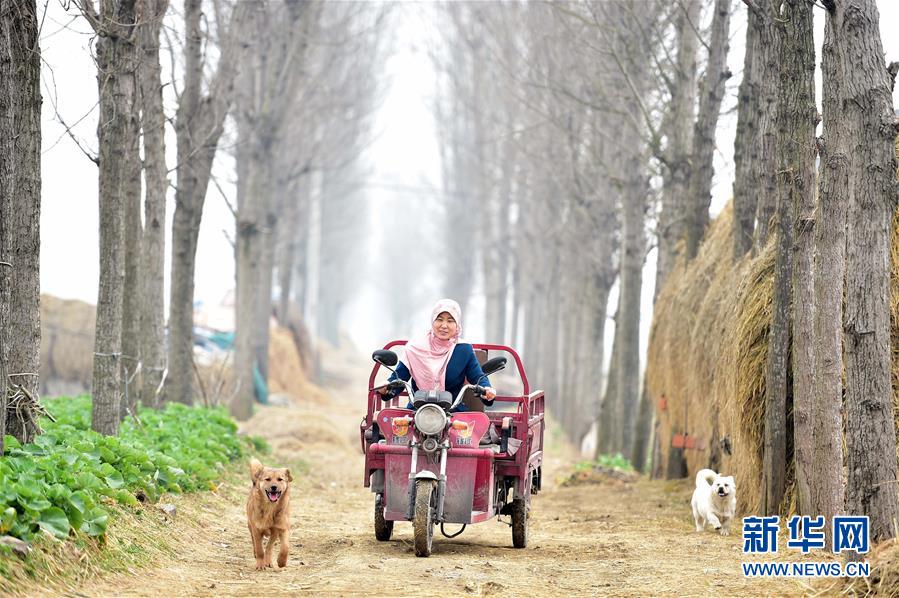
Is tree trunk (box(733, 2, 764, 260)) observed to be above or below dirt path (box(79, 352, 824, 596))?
above

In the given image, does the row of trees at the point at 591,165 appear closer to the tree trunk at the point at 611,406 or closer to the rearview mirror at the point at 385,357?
the tree trunk at the point at 611,406

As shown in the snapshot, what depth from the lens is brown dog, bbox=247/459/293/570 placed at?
782cm

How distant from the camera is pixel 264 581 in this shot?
7.49 meters

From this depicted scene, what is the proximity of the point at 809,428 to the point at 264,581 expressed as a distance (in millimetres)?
4629

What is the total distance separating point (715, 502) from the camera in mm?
10648

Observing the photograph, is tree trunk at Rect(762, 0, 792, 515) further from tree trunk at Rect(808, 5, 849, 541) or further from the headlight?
the headlight

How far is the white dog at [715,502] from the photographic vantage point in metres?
10.4

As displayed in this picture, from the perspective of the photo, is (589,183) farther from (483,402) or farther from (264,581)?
(264,581)

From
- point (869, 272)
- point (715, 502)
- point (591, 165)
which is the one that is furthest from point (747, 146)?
point (591, 165)

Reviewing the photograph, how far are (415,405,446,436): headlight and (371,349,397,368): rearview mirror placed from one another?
54 centimetres

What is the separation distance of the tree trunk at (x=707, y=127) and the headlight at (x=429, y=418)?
7707 mm

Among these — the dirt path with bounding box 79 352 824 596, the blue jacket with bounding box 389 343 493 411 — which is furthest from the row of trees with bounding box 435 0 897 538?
the blue jacket with bounding box 389 343 493 411

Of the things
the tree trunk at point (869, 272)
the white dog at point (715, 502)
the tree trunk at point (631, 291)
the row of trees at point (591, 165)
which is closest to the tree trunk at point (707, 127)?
the row of trees at point (591, 165)

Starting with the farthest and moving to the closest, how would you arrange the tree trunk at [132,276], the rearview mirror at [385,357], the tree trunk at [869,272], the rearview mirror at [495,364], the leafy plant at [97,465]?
the tree trunk at [132,276] < the rearview mirror at [495,364] < the rearview mirror at [385,357] < the tree trunk at [869,272] < the leafy plant at [97,465]
